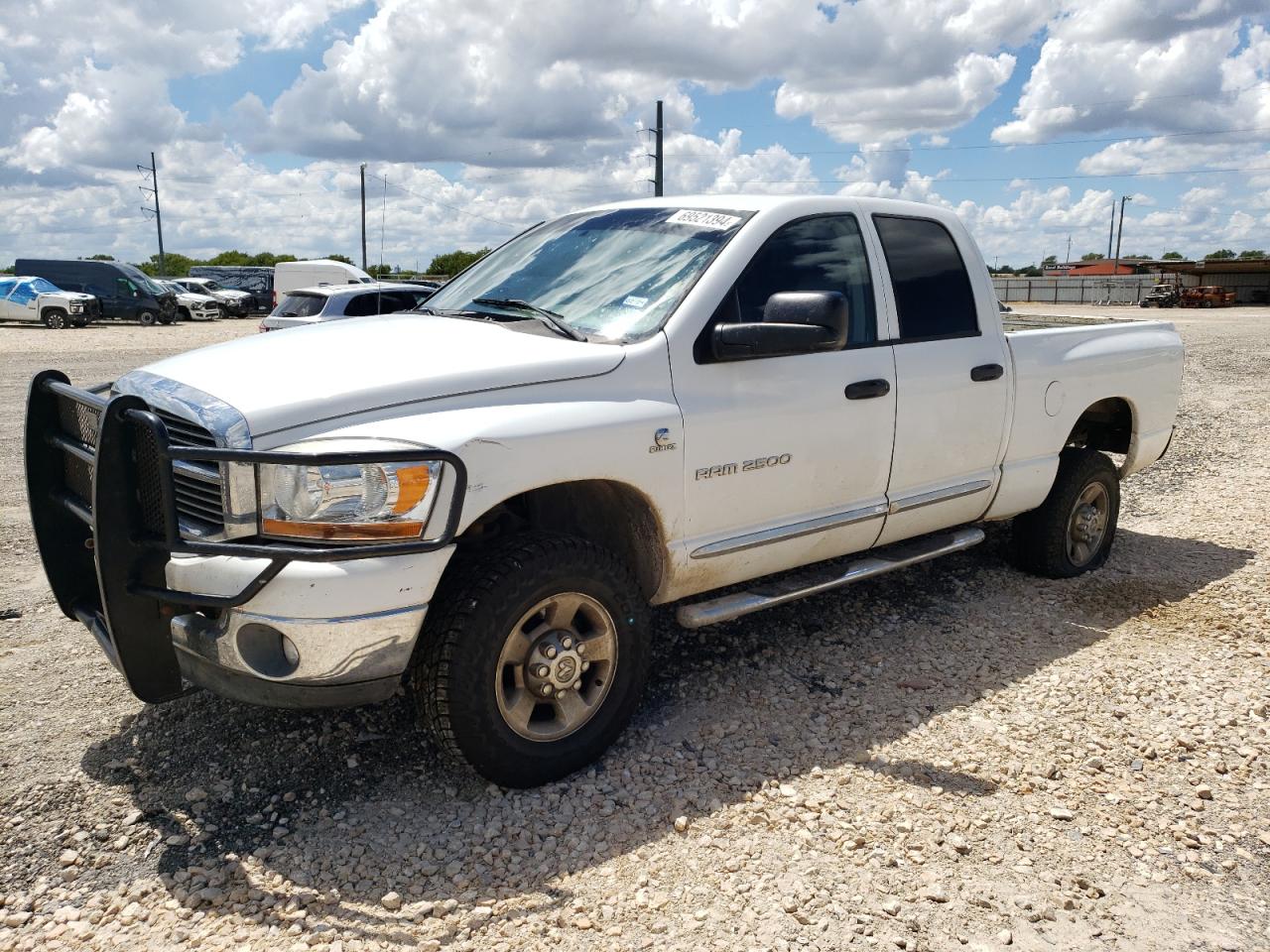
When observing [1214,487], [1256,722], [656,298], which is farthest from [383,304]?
[1256,722]

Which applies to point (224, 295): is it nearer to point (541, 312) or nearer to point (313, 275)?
point (313, 275)

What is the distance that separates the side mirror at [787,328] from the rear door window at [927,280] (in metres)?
0.92

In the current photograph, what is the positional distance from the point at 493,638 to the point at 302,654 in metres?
0.56

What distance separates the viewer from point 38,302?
3045 centimetres

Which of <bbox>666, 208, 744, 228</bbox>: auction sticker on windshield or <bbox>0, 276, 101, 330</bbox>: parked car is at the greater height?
<bbox>666, 208, 744, 228</bbox>: auction sticker on windshield

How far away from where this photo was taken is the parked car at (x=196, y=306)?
120 feet

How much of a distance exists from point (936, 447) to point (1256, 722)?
5.31 ft

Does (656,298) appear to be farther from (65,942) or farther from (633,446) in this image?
(65,942)

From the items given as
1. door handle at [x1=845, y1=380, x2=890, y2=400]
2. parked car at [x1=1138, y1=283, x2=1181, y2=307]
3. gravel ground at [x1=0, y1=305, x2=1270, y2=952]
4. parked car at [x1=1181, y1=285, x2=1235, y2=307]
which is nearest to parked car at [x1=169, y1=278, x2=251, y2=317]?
gravel ground at [x1=0, y1=305, x2=1270, y2=952]

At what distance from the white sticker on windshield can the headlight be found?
1.73m

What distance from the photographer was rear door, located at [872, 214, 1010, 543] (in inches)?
175

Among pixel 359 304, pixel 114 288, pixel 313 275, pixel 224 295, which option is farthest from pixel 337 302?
pixel 224 295

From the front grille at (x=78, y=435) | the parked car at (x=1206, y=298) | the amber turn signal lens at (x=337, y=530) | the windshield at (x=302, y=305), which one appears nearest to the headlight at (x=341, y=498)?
the amber turn signal lens at (x=337, y=530)

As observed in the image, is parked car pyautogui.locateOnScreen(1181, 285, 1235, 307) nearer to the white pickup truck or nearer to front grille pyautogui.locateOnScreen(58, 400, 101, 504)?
the white pickup truck
